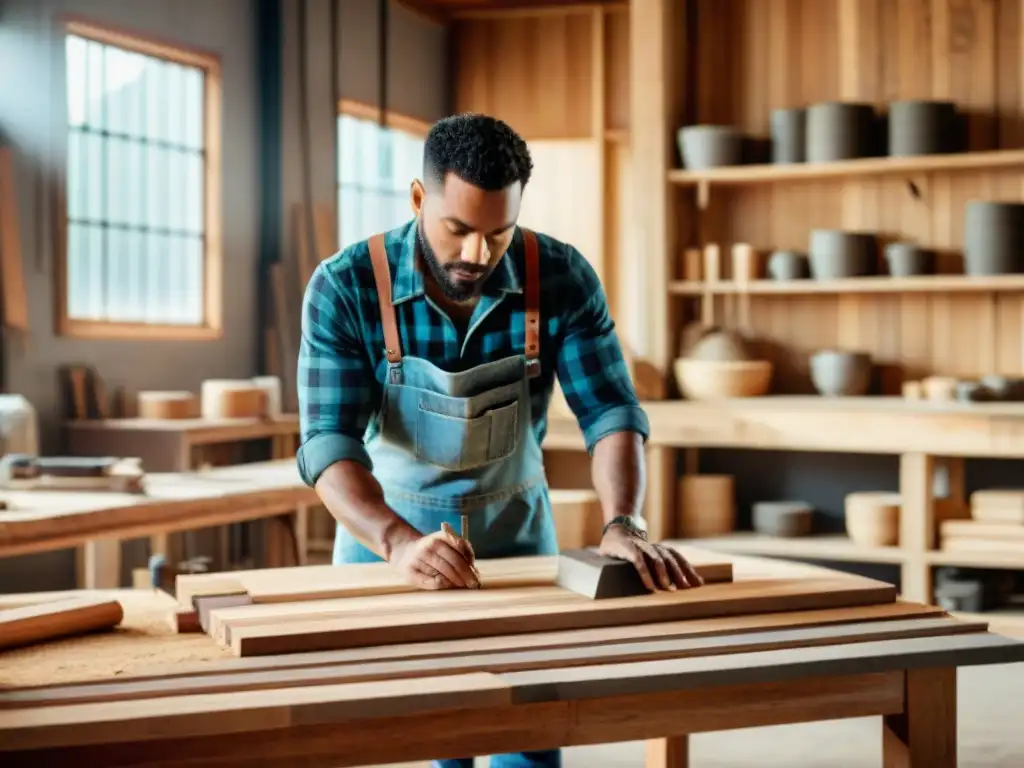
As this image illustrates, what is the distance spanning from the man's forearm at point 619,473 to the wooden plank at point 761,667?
0.61m

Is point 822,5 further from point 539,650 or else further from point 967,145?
point 539,650

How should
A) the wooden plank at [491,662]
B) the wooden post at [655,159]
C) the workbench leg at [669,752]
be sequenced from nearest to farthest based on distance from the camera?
the wooden plank at [491,662] → the workbench leg at [669,752] → the wooden post at [655,159]

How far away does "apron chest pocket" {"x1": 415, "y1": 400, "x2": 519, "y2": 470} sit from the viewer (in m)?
2.46

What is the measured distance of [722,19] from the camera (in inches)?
245

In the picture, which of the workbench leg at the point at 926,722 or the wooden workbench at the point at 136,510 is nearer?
the workbench leg at the point at 926,722

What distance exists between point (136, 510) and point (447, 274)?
6.24 ft

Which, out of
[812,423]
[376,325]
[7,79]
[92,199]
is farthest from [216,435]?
[376,325]

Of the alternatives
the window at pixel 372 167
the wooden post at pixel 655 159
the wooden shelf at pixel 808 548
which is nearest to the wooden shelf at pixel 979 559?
the wooden shelf at pixel 808 548

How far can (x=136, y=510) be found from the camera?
3.81m

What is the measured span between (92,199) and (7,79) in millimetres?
719

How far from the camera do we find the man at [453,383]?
2.27m

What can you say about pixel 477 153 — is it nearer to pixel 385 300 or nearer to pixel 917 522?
pixel 385 300

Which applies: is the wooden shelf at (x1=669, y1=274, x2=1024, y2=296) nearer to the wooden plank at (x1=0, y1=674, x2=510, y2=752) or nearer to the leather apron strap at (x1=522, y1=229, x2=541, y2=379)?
the leather apron strap at (x1=522, y1=229, x2=541, y2=379)

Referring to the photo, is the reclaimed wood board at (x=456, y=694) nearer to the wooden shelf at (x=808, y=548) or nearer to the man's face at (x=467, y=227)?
the man's face at (x=467, y=227)
